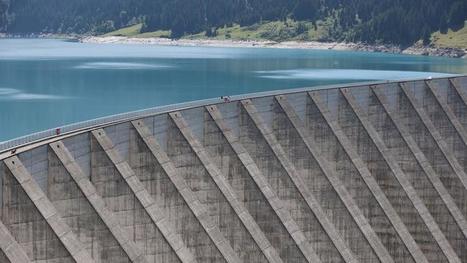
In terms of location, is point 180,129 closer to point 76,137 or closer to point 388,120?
point 76,137

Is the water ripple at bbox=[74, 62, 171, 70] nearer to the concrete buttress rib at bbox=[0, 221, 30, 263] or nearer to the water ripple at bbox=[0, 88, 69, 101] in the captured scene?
the water ripple at bbox=[0, 88, 69, 101]

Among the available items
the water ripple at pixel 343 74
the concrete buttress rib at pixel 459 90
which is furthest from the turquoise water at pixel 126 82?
the concrete buttress rib at pixel 459 90

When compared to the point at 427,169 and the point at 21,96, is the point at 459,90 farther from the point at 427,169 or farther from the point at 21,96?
the point at 21,96

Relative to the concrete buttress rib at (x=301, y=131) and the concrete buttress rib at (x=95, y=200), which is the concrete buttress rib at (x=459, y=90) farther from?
the concrete buttress rib at (x=95, y=200)

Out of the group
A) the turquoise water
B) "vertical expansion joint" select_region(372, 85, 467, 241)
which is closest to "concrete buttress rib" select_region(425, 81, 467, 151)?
"vertical expansion joint" select_region(372, 85, 467, 241)

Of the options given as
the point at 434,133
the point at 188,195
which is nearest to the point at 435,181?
the point at 434,133

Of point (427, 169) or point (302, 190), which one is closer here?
point (302, 190)
